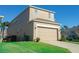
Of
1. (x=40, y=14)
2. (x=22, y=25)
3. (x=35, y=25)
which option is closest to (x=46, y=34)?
(x=35, y=25)

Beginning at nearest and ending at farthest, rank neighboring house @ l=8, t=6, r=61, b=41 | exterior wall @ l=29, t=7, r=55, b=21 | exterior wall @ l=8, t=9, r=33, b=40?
neighboring house @ l=8, t=6, r=61, b=41
exterior wall @ l=8, t=9, r=33, b=40
exterior wall @ l=29, t=7, r=55, b=21

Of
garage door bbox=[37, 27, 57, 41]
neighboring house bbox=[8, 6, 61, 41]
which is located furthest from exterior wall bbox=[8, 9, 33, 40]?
garage door bbox=[37, 27, 57, 41]

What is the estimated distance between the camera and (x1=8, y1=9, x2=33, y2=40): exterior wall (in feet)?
67.7

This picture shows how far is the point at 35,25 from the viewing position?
19.7 meters

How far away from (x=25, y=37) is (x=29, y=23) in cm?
174

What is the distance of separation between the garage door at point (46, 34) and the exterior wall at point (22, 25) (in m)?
1.20

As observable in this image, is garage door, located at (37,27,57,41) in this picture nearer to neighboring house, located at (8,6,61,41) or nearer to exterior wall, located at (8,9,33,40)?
neighboring house, located at (8,6,61,41)

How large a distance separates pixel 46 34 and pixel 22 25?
353cm

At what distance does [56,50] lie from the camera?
13008mm

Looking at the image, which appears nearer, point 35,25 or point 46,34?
point 35,25

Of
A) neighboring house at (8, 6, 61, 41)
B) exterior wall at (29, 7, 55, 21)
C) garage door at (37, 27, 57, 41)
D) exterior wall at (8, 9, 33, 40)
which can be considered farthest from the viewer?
exterior wall at (29, 7, 55, 21)

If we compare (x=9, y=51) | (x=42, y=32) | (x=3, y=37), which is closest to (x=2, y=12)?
(x=3, y=37)

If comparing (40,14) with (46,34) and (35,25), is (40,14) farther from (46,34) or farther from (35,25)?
(46,34)
